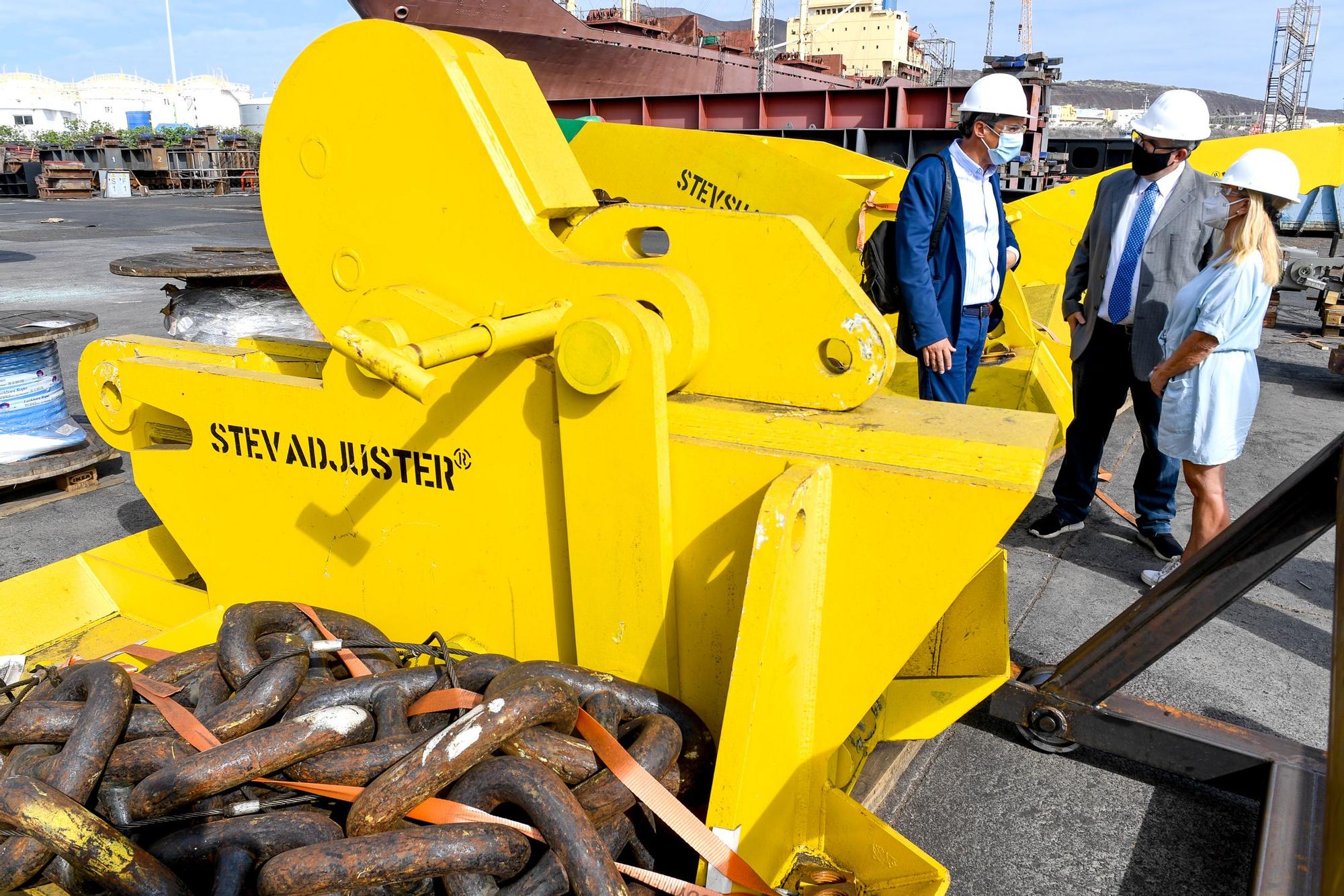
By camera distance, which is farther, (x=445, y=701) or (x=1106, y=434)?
(x=1106, y=434)

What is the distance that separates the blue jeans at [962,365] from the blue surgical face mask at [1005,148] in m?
0.62

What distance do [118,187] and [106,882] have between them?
40.2 meters

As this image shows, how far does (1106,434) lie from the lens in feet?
14.9

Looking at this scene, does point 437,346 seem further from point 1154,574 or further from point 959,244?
point 1154,574

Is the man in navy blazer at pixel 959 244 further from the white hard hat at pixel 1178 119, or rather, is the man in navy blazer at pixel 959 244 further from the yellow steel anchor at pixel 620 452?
the yellow steel anchor at pixel 620 452

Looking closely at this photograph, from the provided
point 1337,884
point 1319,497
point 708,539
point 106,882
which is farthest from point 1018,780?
point 106,882

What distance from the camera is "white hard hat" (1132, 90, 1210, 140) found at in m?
3.96

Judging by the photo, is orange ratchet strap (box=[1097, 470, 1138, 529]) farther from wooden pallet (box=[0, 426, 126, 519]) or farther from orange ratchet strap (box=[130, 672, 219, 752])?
wooden pallet (box=[0, 426, 126, 519])

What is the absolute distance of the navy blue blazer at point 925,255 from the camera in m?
3.66

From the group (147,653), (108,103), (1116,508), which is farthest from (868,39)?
(108,103)

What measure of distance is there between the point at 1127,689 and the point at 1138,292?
1.90m

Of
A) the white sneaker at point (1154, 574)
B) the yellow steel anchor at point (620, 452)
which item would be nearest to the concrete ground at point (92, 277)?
the yellow steel anchor at point (620, 452)

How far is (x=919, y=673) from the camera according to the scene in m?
2.60

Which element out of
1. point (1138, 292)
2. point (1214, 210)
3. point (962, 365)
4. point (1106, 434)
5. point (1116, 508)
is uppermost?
point (1214, 210)
